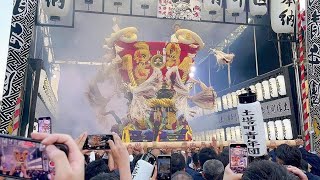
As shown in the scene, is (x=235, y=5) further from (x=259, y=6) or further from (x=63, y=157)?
(x=63, y=157)

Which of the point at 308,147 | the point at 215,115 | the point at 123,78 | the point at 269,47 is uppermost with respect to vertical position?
the point at 269,47

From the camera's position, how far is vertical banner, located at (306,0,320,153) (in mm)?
7125

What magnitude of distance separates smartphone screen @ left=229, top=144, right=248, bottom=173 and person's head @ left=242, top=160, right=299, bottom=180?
0.38 metres

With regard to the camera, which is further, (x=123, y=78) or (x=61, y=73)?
(x=61, y=73)

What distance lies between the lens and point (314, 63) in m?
7.40

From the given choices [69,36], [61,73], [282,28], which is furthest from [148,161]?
[61,73]

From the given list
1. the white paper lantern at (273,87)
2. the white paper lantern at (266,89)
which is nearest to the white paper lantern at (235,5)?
the white paper lantern at (273,87)

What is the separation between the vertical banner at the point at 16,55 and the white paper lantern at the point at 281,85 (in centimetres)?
865

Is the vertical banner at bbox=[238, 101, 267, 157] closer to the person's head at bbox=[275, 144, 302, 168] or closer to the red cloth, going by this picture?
the person's head at bbox=[275, 144, 302, 168]

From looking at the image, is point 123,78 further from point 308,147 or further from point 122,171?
point 122,171

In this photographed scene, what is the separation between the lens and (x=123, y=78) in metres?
15.9

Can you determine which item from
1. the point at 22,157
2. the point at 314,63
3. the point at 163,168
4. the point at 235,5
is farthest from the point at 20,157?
the point at 235,5

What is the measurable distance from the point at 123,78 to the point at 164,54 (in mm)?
2242

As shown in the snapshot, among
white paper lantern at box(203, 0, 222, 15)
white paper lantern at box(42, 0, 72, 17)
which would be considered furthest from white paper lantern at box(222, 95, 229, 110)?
white paper lantern at box(42, 0, 72, 17)
